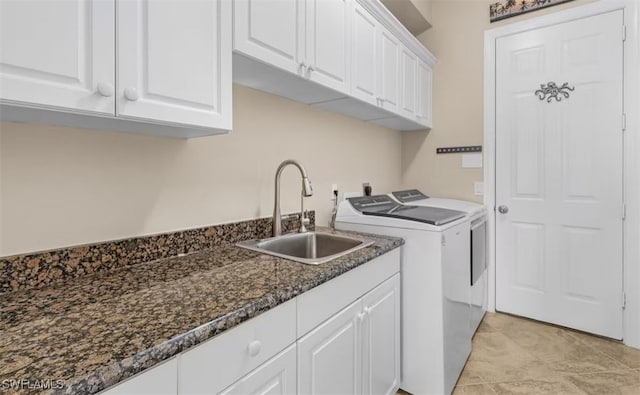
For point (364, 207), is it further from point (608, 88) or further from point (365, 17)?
point (608, 88)

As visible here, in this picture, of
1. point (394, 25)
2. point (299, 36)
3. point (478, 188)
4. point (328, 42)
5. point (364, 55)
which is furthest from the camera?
point (478, 188)

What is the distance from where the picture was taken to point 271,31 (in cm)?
124

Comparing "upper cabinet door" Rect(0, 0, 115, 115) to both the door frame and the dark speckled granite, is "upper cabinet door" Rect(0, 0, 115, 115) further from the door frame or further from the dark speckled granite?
the door frame

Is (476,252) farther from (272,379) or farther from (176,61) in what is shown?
(176,61)

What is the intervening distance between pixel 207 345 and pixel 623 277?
2.82m

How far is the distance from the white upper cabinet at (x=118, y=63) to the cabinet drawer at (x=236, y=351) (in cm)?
63

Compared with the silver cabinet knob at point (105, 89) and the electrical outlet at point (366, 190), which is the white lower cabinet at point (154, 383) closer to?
the silver cabinet knob at point (105, 89)

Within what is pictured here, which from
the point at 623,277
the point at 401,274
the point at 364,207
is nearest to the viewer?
the point at 401,274

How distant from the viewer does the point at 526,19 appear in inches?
98.8

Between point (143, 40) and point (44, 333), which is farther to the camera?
point (143, 40)

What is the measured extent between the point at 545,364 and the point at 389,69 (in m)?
2.15

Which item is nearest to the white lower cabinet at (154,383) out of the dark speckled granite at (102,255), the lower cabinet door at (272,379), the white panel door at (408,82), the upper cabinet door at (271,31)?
the lower cabinet door at (272,379)

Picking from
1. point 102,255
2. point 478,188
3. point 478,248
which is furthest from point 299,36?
point 478,188

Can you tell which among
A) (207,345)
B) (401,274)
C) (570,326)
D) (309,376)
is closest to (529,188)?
(570,326)
